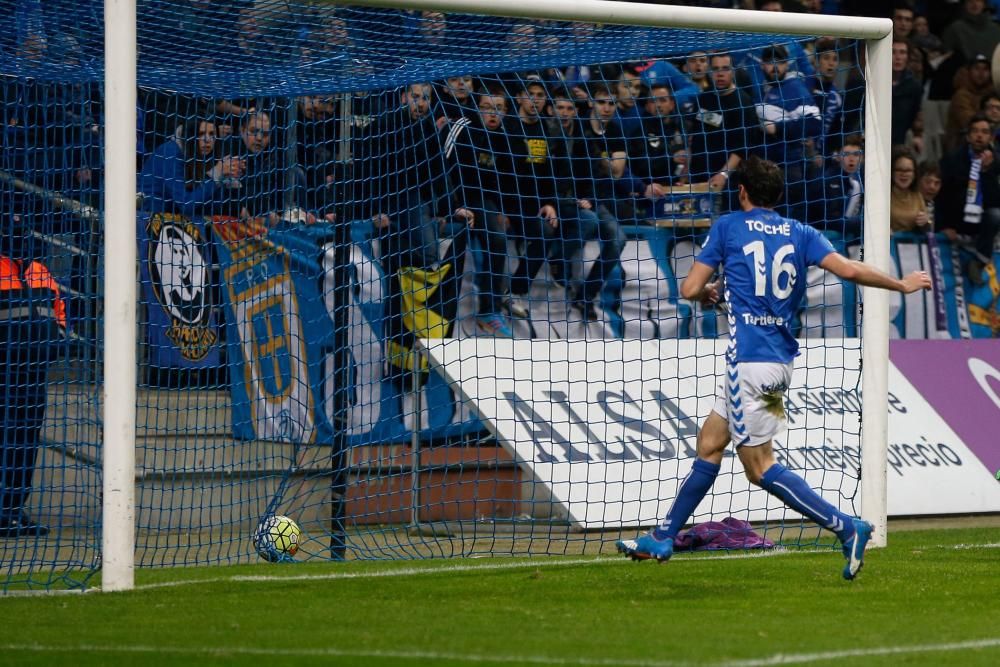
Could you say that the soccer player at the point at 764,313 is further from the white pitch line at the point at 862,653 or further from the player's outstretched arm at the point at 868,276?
the white pitch line at the point at 862,653

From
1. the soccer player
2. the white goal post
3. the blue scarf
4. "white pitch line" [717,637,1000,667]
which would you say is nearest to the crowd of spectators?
the white goal post

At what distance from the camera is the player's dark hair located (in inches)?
293

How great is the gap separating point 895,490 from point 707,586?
419cm

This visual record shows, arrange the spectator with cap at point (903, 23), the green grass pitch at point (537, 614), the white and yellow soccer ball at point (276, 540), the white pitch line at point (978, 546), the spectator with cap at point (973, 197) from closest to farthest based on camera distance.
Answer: the green grass pitch at point (537, 614) < the white and yellow soccer ball at point (276, 540) < the white pitch line at point (978, 546) < the spectator with cap at point (973, 197) < the spectator with cap at point (903, 23)

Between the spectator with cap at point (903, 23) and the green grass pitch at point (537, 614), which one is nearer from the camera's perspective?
the green grass pitch at point (537, 614)

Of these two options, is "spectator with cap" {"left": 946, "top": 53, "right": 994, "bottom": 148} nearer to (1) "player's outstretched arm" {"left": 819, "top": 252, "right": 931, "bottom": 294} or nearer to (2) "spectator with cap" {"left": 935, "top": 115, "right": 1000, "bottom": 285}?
(2) "spectator with cap" {"left": 935, "top": 115, "right": 1000, "bottom": 285}

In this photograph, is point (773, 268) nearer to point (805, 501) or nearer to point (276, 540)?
point (805, 501)

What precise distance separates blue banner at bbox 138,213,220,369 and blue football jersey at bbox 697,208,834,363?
13.4 ft

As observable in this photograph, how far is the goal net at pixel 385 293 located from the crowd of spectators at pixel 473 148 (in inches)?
1.3

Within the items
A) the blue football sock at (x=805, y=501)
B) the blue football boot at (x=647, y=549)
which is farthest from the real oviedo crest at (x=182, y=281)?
the blue football sock at (x=805, y=501)

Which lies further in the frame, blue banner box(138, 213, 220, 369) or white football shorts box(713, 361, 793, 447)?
blue banner box(138, 213, 220, 369)

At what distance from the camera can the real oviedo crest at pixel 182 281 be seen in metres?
10.2

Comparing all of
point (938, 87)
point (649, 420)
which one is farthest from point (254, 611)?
point (938, 87)

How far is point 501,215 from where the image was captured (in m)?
11.2
